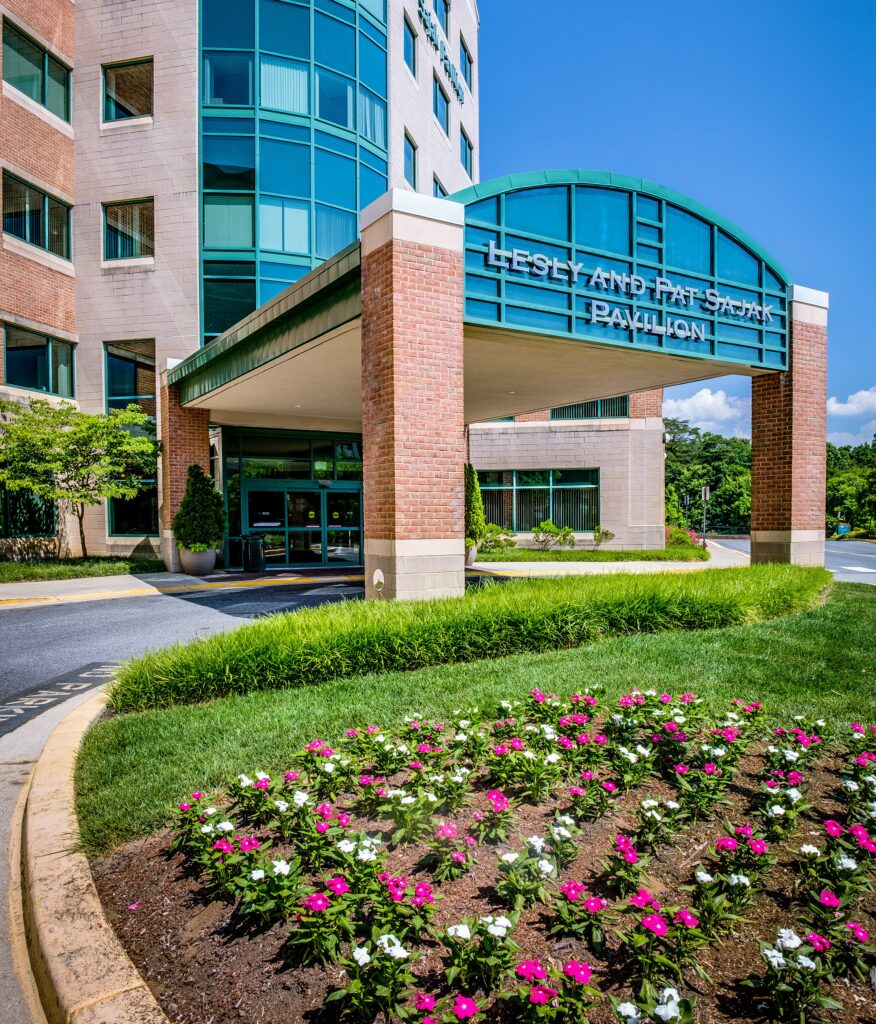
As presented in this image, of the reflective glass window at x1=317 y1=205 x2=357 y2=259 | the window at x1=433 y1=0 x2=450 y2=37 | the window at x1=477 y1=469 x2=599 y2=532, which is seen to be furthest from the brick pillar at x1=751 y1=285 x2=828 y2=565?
the window at x1=433 y1=0 x2=450 y2=37

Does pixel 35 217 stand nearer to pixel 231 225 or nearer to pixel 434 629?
pixel 231 225

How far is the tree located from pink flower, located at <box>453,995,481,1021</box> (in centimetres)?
1812

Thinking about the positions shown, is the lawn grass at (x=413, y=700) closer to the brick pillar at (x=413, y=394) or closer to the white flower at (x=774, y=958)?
the brick pillar at (x=413, y=394)

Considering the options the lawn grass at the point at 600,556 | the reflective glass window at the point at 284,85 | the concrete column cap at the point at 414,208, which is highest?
the reflective glass window at the point at 284,85

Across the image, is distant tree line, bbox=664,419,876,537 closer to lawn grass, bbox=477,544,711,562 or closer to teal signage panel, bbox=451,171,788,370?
lawn grass, bbox=477,544,711,562

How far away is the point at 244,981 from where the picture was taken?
91.4 inches

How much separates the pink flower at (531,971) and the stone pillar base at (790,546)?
1236cm

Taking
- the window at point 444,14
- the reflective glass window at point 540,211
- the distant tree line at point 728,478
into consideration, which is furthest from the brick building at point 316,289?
the distant tree line at point 728,478

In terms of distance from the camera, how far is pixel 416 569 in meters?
8.28

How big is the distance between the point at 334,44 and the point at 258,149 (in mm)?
4397

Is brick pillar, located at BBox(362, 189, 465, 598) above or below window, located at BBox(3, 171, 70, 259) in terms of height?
below

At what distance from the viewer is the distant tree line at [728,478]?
217 feet

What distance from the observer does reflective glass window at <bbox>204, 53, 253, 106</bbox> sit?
1945 centimetres

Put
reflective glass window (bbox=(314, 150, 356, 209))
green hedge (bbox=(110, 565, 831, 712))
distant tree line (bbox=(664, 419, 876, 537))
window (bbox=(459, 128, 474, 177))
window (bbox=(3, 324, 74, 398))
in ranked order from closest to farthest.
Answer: green hedge (bbox=(110, 565, 831, 712)) < window (bbox=(3, 324, 74, 398)) < reflective glass window (bbox=(314, 150, 356, 209)) < window (bbox=(459, 128, 474, 177)) < distant tree line (bbox=(664, 419, 876, 537))
